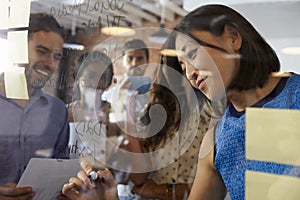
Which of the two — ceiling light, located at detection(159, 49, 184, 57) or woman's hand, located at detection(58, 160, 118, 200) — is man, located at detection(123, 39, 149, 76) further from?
woman's hand, located at detection(58, 160, 118, 200)

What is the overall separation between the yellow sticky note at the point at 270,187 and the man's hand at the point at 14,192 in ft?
1.77

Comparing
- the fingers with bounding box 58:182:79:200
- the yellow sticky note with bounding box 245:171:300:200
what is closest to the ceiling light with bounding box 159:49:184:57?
the yellow sticky note with bounding box 245:171:300:200

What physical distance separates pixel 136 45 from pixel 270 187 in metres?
0.38

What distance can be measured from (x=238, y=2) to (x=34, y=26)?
0.52 m

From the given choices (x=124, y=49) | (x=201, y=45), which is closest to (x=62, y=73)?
(x=124, y=49)

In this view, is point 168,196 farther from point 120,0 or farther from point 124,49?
point 120,0

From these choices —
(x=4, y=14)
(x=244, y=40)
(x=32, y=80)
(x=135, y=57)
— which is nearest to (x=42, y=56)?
(x=32, y=80)

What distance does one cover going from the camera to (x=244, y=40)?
738mm

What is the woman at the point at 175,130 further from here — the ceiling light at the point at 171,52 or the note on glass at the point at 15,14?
the note on glass at the point at 15,14

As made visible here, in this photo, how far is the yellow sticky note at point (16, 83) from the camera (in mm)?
1058

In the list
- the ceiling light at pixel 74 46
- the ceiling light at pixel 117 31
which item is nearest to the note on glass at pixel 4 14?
the ceiling light at pixel 74 46

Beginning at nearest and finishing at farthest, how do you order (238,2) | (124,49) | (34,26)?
(238,2) < (124,49) < (34,26)

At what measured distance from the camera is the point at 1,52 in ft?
3.51

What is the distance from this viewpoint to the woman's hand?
89cm
